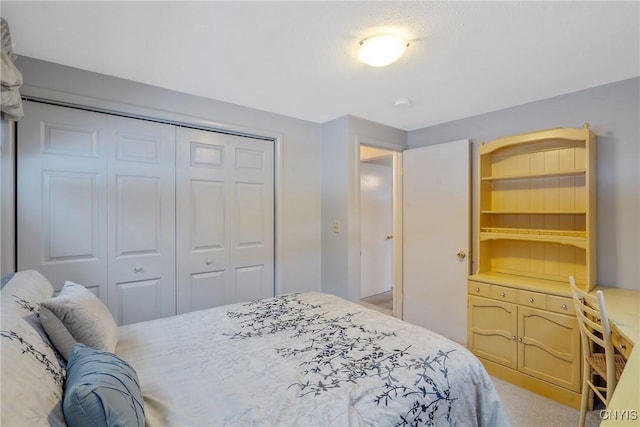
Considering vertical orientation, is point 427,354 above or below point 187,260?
below

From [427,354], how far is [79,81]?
2.70m

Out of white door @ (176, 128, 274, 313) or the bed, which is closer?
the bed

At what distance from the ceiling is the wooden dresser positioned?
1.75 ft

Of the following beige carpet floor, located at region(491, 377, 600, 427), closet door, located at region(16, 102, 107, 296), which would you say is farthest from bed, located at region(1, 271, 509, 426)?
beige carpet floor, located at region(491, 377, 600, 427)

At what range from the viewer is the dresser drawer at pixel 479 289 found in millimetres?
2652

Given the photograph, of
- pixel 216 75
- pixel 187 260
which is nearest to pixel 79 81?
pixel 216 75

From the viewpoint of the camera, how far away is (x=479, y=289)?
271 centimetres

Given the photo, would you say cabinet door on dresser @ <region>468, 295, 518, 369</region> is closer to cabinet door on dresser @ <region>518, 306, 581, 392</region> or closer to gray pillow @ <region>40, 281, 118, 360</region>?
cabinet door on dresser @ <region>518, 306, 581, 392</region>

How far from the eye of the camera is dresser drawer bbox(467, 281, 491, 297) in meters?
2.65

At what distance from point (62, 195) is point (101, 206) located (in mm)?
226

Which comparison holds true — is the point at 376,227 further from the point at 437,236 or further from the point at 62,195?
the point at 62,195

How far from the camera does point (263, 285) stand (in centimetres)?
307

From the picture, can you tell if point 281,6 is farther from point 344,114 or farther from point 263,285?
point 263,285

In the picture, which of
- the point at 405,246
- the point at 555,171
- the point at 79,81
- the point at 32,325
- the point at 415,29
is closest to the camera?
the point at 32,325
